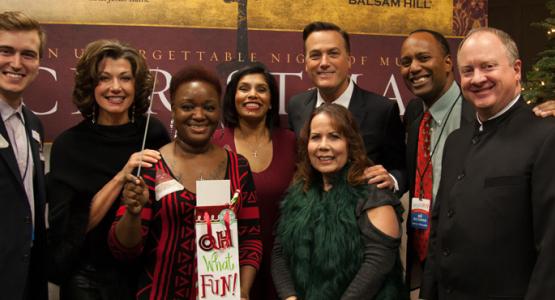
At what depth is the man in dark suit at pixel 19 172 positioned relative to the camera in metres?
2.19

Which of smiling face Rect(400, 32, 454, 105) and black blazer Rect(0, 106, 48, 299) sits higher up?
smiling face Rect(400, 32, 454, 105)

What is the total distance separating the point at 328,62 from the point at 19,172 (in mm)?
1616

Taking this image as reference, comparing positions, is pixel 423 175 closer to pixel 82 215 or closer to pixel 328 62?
pixel 328 62

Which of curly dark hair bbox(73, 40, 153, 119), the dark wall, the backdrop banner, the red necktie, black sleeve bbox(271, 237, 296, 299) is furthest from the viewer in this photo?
the dark wall

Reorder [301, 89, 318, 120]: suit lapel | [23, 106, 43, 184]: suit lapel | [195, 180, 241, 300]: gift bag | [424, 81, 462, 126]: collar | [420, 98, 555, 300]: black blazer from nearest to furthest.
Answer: [420, 98, 555, 300]: black blazer < [195, 180, 241, 300]: gift bag < [23, 106, 43, 184]: suit lapel < [424, 81, 462, 126]: collar < [301, 89, 318, 120]: suit lapel

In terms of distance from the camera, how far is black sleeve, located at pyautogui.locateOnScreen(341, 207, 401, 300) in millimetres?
2154

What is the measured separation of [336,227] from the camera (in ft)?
7.29

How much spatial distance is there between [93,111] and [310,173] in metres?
1.06

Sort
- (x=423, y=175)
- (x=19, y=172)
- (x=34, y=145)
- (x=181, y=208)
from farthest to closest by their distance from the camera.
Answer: (x=423, y=175) → (x=34, y=145) → (x=19, y=172) → (x=181, y=208)

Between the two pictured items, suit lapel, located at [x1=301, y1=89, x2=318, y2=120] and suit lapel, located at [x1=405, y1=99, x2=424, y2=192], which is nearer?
suit lapel, located at [x1=405, y1=99, x2=424, y2=192]

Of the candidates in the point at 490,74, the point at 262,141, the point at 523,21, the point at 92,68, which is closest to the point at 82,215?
the point at 92,68

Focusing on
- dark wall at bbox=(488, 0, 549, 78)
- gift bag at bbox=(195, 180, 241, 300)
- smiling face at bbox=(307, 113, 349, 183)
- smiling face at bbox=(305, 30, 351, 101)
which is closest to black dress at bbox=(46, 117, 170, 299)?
gift bag at bbox=(195, 180, 241, 300)

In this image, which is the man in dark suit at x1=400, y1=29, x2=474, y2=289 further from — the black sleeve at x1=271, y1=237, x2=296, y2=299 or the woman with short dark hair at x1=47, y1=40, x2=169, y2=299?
the woman with short dark hair at x1=47, y1=40, x2=169, y2=299

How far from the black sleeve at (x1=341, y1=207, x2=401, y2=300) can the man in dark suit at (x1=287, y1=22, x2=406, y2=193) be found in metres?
0.68
